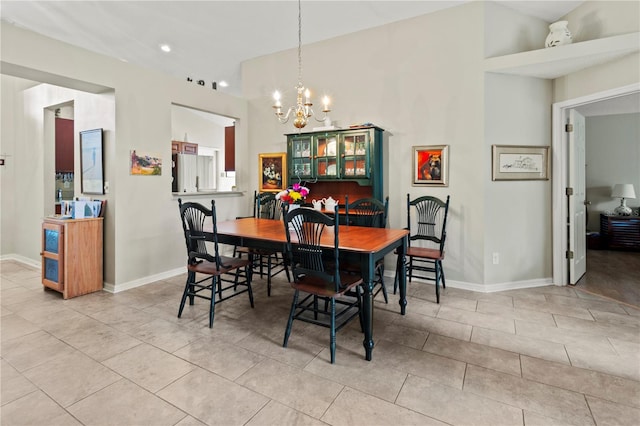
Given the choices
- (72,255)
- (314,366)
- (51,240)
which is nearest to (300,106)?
(314,366)

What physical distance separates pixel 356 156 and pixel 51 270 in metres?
3.78

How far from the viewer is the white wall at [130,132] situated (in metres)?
3.18

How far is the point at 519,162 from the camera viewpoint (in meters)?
3.90

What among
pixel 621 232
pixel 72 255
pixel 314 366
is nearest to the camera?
pixel 314 366

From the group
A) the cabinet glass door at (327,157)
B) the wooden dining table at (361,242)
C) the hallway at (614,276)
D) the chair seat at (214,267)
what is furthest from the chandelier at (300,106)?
the hallway at (614,276)

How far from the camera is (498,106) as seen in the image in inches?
150

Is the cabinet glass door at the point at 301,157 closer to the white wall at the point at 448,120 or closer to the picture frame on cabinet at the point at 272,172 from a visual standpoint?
the picture frame on cabinet at the point at 272,172

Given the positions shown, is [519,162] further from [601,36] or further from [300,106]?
[300,106]

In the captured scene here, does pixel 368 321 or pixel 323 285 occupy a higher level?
pixel 323 285

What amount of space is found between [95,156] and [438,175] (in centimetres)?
411

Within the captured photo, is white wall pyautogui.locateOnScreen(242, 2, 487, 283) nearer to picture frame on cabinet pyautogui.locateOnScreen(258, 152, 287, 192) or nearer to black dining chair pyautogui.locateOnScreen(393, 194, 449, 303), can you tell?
black dining chair pyautogui.locateOnScreen(393, 194, 449, 303)

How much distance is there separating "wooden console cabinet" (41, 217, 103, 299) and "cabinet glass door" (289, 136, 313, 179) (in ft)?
8.07

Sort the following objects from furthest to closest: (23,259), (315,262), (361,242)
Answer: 1. (23,259)
2. (361,242)
3. (315,262)

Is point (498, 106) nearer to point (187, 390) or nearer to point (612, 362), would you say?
point (612, 362)
